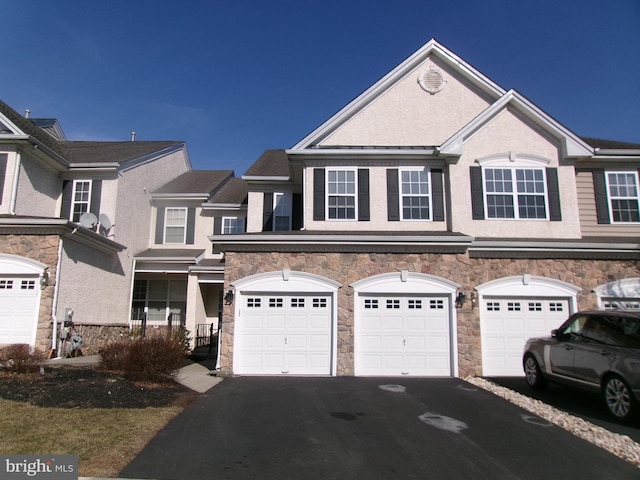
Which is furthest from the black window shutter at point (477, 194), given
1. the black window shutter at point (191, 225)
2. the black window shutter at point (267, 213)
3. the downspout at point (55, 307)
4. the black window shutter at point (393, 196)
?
the downspout at point (55, 307)

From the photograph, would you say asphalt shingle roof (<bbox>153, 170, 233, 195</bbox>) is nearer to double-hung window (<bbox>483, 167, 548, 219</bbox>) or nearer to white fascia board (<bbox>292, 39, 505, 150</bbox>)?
white fascia board (<bbox>292, 39, 505, 150</bbox>)

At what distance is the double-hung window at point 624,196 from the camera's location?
605 inches

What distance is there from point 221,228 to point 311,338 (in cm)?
1004

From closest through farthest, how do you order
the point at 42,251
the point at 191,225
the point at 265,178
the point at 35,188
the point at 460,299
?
the point at 460,299 → the point at 42,251 → the point at 35,188 → the point at 265,178 → the point at 191,225

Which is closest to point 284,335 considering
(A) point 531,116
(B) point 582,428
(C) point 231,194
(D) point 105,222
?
(B) point 582,428

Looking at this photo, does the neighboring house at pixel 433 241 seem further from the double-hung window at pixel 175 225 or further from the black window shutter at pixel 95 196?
the black window shutter at pixel 95 196

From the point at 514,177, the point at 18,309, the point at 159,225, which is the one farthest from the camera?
the point at 159,225

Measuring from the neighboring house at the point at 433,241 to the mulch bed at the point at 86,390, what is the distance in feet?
9.23

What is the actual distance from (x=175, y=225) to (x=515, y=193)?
48.8ft

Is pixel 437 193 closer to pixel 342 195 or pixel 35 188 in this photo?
pixel 342 195

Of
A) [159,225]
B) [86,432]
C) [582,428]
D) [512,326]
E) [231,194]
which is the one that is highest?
[231,194]

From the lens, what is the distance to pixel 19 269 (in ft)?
44.9

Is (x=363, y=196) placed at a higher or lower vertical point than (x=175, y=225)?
lower

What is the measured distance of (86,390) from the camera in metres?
8.88
